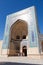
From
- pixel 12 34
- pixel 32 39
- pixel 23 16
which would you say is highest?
pixel 23 16

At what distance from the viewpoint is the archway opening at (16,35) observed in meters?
12.3

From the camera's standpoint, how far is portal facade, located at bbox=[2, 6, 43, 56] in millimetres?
9852

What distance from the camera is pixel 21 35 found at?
14.3 meters

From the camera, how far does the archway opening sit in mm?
12298

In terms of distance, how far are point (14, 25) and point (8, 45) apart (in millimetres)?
2619

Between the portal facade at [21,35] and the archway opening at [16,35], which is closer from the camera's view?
the portal facade at [21,35]

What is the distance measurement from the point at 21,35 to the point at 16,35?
781 millimetres

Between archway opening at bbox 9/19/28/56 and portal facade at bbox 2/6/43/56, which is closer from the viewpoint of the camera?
portal facade at bbox 2/6/43/56

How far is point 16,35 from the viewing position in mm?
13867

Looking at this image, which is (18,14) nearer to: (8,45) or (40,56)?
(8,45)

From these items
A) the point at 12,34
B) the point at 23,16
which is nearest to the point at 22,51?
the point at 12,34

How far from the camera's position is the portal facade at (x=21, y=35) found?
9852 millimetres

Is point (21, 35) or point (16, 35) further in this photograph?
point (21, 35)

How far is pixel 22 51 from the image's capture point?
41.0 ft
